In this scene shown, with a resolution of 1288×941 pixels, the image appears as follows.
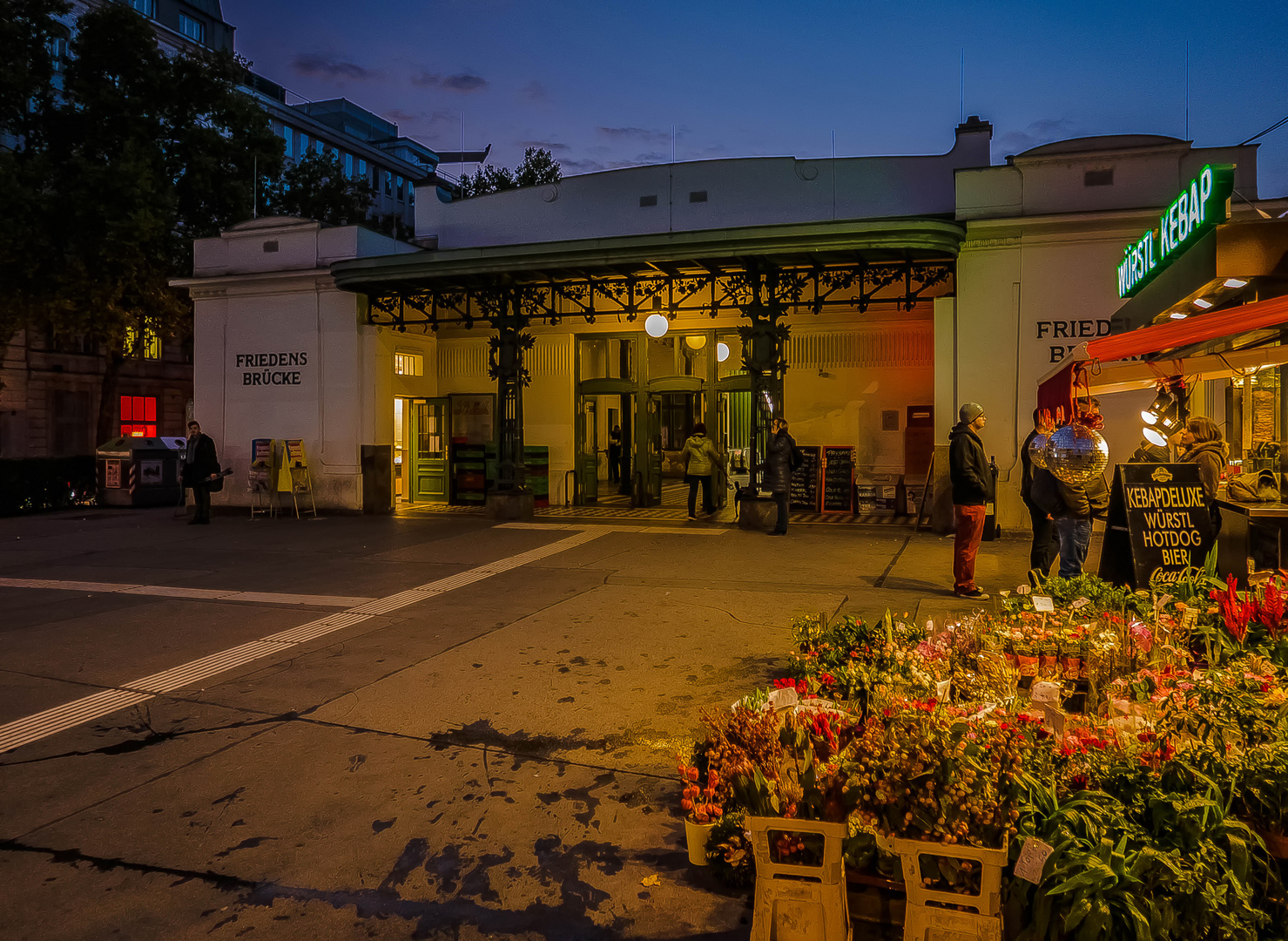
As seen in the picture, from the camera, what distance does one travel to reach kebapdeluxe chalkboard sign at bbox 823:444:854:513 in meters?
17.1

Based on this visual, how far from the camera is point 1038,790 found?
8.96ft

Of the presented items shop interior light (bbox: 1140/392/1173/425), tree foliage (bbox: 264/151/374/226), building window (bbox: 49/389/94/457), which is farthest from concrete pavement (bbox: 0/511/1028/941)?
building window (bbox: 49/389/94/457)

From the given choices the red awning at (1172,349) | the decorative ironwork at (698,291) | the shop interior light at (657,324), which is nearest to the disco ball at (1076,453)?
the red awning at (1172,349)

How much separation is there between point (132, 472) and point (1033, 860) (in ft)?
70.7

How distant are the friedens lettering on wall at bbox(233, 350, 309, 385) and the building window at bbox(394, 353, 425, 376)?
200 cm

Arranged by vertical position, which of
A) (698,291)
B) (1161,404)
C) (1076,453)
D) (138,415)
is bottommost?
(1076,453)

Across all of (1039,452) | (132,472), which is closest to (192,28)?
(132,472)

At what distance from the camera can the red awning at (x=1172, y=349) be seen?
488 cm

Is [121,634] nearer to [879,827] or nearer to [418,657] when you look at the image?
[418,657]

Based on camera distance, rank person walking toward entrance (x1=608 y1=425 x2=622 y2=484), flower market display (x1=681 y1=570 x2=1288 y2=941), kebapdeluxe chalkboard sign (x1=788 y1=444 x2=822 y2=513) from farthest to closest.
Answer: person walking toward entrance (x1=608 y1=425 x2=622 y2=484), kebapdeluxe chalkboard sign (x1=788 y1=444 x2=822 y2=513), flower market display (x1=681 y1=570 x2=1288 y2=941)

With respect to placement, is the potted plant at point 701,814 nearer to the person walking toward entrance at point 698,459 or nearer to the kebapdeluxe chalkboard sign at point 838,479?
the person walking toward entrance at point 698,459

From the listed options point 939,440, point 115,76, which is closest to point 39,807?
point 939,440

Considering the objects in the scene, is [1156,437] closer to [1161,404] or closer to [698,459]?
[1161,404]

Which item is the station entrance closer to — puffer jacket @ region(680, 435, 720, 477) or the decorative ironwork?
puffer jacket @ region(680, 435, 720, 477)
